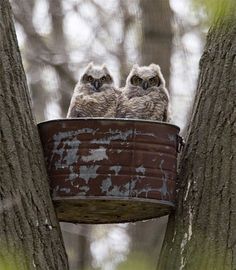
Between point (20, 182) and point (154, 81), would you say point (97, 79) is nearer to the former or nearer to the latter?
point (154, 81)

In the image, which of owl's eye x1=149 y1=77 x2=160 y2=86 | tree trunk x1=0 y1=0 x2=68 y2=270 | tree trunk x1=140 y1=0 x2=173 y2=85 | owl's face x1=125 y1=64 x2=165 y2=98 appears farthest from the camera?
tree trunk x1=140 y1=0 x2=173 y2=85

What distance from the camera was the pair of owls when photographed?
502 cm

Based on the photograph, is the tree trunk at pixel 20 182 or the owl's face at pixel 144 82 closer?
the tree trunk at pixel 20 182

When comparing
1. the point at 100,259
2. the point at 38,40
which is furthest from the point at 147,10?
the point at 100,259

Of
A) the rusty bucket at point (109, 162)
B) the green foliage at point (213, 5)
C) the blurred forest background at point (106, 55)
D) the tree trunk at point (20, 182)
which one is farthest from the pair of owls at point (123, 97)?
the blurred forest background at point (106, 55)

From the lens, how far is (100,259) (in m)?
9.37

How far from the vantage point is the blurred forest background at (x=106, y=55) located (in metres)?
9.46

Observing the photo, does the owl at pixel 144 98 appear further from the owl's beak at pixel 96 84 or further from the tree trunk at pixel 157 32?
the tree trunk at pixel 157 32

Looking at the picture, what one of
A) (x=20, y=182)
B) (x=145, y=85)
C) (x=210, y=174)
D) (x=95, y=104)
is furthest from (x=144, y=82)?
(x=20, y=182)

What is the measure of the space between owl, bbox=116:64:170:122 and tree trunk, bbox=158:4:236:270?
1.73 feet

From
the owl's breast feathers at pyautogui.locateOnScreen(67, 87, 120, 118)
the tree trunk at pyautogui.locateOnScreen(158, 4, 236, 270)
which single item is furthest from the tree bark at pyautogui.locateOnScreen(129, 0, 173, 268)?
the tree trunk at pyautogui.locateOnScreen(158, 4, 236, 270)

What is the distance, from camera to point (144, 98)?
5098mm

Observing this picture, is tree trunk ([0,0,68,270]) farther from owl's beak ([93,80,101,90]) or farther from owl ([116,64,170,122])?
owl's beak ([93,80,101,90])

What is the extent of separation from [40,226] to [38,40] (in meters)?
6.36
